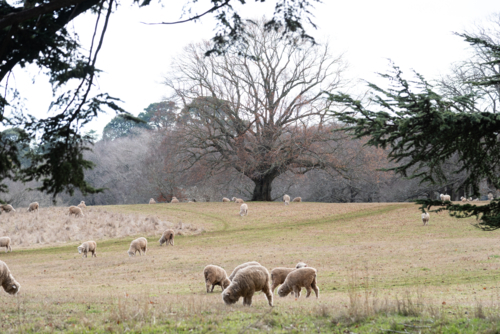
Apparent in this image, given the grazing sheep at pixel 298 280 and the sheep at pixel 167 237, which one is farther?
the sheep at pixel 167 237

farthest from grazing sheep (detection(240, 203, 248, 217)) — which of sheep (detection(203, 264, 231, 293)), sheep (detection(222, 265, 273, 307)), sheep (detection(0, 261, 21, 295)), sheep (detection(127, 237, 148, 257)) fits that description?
sheep (detection(222, 265, 273, 307))

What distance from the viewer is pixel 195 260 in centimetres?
1877

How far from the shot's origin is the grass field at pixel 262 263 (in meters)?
6.96

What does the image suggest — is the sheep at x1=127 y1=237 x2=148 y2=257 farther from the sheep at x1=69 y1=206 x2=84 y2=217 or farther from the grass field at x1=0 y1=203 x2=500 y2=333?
the sheep at x1=69 y1=206 x2=84 y2=217

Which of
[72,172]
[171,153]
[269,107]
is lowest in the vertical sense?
[72,172]

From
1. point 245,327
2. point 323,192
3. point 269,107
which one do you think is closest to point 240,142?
point 269,107

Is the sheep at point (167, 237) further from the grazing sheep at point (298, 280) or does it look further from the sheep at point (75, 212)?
the grazing sheep at point (298, 280)

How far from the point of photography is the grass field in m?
6.96

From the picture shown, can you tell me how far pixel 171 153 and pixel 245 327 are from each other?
33.3 m

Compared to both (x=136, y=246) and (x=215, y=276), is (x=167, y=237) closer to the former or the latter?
(x=136, y=246)

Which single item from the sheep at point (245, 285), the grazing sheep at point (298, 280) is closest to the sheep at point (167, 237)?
the grazing sheep at point (298, 280)

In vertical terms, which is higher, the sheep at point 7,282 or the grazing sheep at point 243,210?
the grazing sheep at point 243,210

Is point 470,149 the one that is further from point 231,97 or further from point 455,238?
point 231,97

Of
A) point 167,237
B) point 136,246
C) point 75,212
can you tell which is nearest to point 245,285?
point 136,246
